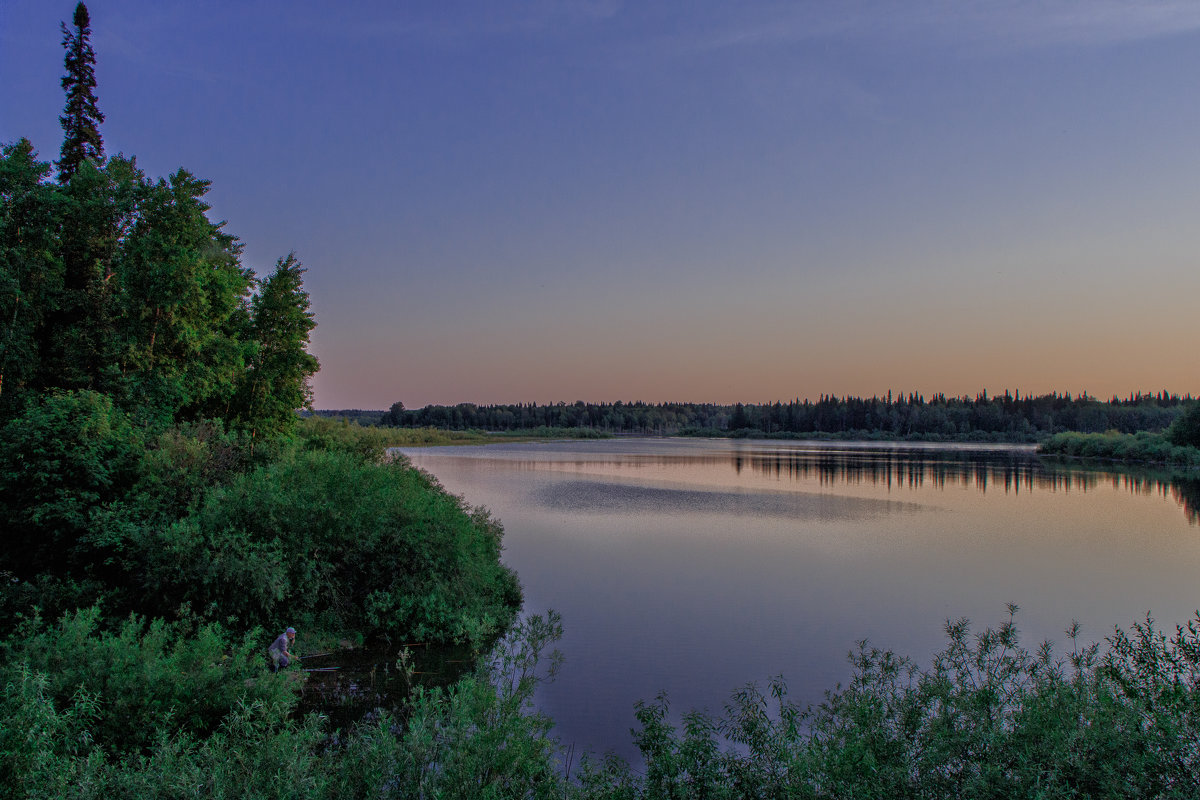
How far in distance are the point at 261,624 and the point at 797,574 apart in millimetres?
16672

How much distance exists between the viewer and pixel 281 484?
16094 millimetres

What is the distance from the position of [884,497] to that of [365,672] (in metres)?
40.4

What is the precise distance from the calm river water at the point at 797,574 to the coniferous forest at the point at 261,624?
1.33 meters

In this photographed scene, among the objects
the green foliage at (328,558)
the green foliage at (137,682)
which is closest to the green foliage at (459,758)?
the green foliage at (137,682)

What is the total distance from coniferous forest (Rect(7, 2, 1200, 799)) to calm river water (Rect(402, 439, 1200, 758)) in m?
1.33

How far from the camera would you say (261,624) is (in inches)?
548

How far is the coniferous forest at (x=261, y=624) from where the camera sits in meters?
6.79

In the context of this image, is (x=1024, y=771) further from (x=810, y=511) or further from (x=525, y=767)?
(x=810, y=511)

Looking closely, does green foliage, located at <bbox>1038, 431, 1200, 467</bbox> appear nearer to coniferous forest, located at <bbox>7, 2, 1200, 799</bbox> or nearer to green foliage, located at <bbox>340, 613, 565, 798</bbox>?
coniferous forest, located at <bbox>7, 2, 1200, 799</bbox>

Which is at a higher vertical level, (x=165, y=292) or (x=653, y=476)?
(x=165, y=292)

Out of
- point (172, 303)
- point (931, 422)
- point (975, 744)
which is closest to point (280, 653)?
point (975, 744)

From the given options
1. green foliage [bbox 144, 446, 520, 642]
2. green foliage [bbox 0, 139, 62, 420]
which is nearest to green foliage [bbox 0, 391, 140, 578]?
green foliage [bbox 144, 446, 520, 642]

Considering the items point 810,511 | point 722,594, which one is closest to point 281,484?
point 722,594

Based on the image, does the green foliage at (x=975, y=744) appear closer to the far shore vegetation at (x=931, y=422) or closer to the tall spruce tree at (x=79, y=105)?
the tall spruce tree at (x=79, y=105)
